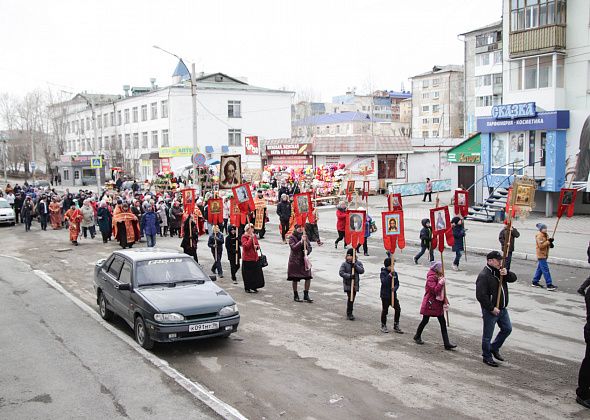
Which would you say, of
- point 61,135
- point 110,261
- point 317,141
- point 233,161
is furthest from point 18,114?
point 110,261

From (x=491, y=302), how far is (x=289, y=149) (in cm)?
3534

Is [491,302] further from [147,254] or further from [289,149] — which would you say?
[289,149]

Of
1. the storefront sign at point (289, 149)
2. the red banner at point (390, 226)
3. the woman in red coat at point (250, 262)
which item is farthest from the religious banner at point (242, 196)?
the storefront sign at point (289, 149)

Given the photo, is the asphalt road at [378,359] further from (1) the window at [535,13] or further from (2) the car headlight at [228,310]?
(1) the window at [535,13]

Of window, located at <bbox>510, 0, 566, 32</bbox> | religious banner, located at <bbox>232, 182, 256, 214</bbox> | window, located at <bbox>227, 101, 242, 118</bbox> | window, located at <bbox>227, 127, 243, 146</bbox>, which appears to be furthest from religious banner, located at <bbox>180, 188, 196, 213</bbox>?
window, located at <bbox>227, 101, 242, 118</bbox>

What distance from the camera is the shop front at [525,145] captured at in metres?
26.8

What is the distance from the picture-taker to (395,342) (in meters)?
10.1

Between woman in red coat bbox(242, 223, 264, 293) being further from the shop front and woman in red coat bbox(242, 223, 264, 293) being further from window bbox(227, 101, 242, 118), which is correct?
window bbox(227, 101, 242, 118)

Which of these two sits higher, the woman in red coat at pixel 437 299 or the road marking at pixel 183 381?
the woman in red coat at pixel 437 299

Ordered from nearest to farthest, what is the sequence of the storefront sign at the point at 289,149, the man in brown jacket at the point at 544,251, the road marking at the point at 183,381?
1. the road marking at the point at 183,381
2. the man in brown jacket at the point at 544,251
3. the storefront sign at the point at 289,149

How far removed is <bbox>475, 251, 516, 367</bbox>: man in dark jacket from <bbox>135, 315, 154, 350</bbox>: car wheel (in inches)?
205

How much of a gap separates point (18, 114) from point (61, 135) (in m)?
6.73

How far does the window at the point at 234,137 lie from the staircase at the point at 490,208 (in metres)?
34.8

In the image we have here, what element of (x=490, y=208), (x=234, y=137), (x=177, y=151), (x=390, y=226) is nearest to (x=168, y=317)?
(x=390, y=226)
